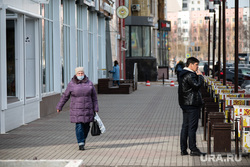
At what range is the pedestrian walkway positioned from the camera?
10.3m

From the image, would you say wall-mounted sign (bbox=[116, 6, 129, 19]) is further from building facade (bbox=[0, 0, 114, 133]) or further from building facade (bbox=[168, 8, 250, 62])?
building facade (bbox=[168, 8, 250, 62])

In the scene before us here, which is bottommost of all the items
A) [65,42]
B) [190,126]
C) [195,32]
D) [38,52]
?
[190,126]

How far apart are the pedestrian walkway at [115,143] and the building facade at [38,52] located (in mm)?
669

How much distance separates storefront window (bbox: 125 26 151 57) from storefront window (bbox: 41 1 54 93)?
34.3 meters

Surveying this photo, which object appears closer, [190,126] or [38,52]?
[190,126]

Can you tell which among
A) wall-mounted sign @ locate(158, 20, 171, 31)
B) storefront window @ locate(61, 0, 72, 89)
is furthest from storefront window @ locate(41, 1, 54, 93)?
wall-mounted sign @ locate(158, 20, 171, 31)

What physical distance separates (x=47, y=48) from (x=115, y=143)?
30.5 feet

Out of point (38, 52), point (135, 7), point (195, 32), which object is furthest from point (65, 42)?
point (195, 32)

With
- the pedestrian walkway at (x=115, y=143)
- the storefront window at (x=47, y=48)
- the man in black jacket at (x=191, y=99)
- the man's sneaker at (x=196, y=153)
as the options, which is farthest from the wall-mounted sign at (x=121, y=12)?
the man's sneaker at (x=196, y=153)

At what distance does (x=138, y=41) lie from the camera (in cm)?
5656

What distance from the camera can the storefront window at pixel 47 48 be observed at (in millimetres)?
20539

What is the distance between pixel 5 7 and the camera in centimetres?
1488

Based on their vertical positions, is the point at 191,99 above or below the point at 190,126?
above

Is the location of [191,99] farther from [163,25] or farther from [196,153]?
[163,25]
